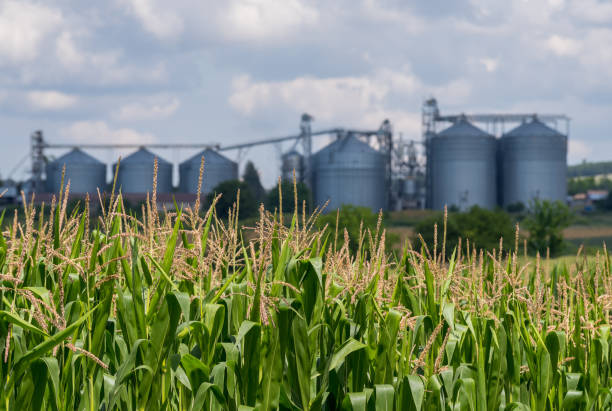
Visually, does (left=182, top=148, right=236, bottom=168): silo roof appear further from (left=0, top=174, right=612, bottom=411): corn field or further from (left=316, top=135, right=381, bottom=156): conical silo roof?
(left=0, top=174, right=612, bottom=411): corn field

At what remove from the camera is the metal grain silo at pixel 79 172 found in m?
69.9

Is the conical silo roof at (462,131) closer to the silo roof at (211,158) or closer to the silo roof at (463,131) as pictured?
the silo roof at (463,131)

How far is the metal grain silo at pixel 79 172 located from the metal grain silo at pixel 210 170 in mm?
8133

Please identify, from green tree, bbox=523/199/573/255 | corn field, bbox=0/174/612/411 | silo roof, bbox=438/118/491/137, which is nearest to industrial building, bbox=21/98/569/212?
silo roof, bbox=438/118/491/137

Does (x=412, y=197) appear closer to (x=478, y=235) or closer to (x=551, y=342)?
(x=478, y=235)

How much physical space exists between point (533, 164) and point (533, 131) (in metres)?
3.33

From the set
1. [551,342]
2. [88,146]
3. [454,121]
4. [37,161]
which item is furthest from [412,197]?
[551,342]

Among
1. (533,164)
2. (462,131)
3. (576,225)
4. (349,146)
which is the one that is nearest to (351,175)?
(349,146)

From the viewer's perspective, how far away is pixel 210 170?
65.4m

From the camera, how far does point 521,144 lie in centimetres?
6825

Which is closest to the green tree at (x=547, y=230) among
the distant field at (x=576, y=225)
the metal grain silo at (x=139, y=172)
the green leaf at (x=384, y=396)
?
the distant field at (x=576, y=225)

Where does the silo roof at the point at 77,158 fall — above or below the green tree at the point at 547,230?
above

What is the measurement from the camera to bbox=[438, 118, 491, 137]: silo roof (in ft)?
222

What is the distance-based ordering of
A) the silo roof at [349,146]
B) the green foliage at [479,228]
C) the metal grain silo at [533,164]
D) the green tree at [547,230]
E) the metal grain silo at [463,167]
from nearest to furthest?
the green foliage at [479,228], the green tree at [547,230], the silo roof at [349,146], the metal grain silo at [463,167], the metal grain silo at [533,164]
